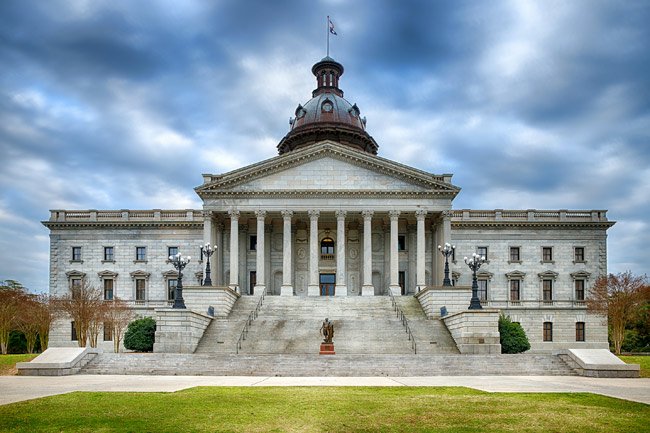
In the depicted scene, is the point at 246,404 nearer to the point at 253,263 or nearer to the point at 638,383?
the point at 638,383

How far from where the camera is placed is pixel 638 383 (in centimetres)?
2342

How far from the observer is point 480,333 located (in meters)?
35.6

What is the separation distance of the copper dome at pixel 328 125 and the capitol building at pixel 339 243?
30.8 ft

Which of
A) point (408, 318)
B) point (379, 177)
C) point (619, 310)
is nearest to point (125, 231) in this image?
point (379, 177)

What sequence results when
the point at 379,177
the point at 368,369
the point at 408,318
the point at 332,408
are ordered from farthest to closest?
the point at 379,177
the point at 408,318
the point at 368,369
the point at 332,408

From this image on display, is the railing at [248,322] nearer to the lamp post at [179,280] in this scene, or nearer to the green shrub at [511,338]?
the lamp post at [179,280]

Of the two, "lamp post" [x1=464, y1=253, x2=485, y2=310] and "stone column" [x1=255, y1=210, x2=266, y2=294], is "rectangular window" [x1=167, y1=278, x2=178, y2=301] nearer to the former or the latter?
"stone column" [x1=255, y1=210, x2=266, y2=294]

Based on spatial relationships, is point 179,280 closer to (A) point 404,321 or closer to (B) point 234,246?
(A) point 404,321

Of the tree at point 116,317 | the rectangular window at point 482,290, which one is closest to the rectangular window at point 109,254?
the tree at point 116,317

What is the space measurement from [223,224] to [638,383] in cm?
4176

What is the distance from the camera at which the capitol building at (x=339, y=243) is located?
54.2 metres

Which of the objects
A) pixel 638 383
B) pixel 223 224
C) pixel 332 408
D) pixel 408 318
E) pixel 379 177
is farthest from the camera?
pixel 223 224

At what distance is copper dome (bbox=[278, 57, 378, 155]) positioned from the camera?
68.3 m

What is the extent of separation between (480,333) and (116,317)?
30.6m
